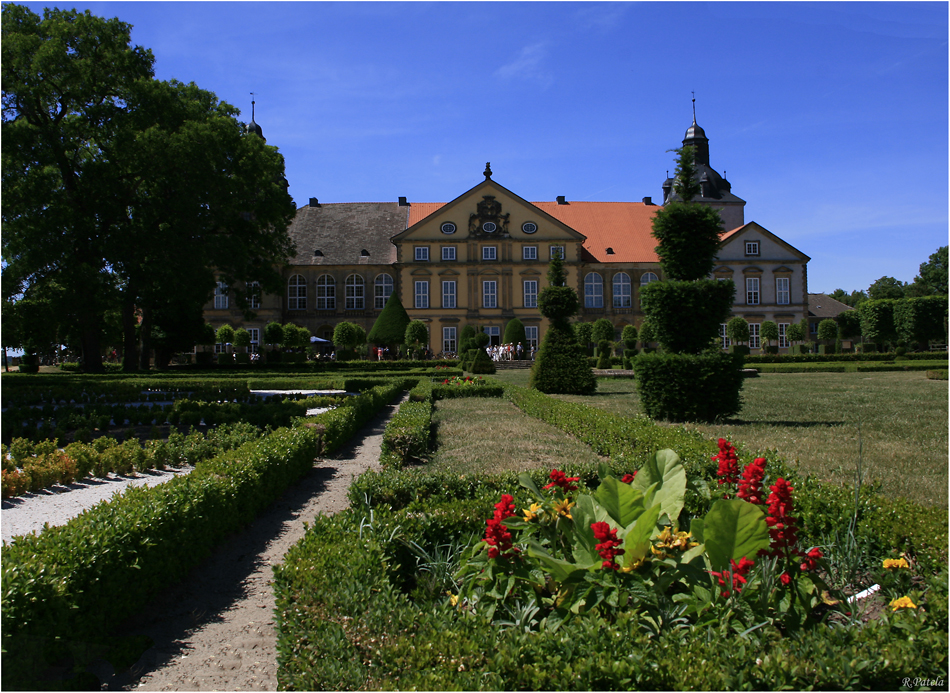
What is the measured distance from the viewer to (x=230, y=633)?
3.47 m

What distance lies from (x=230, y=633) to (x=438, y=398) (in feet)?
42.3

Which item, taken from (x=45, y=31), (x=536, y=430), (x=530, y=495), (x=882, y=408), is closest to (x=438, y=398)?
(x=536, y=430)

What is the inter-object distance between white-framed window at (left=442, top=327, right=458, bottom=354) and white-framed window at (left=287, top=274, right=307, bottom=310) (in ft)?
33.9

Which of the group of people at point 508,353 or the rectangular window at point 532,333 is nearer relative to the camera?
the group of people at point 508,353

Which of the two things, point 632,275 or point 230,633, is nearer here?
point 230,633

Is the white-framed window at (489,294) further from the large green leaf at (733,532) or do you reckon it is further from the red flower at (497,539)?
the large green leaf at (733,532)

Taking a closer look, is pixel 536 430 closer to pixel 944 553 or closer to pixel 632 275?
pixel 944 553

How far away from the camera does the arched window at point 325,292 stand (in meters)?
45.2

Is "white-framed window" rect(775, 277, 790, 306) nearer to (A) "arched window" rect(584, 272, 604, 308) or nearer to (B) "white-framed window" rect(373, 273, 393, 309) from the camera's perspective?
(A) "arched window" rect(584, 272, 604, 308)

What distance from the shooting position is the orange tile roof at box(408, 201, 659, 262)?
4531cm

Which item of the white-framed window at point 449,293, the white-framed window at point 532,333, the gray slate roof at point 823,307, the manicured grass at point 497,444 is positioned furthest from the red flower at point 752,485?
the gray slate roof at point 823,307

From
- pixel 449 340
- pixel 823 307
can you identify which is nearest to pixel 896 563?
pixel 449 340

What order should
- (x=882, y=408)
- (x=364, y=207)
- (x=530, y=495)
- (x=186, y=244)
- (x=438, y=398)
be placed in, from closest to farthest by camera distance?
(x=530, y=495) → (x=882, y=408) → (x=438, y=398) → (x=186, y=244) → (x=364, y=207)

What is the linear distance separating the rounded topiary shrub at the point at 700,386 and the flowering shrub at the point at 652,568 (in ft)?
25.6
